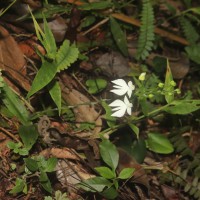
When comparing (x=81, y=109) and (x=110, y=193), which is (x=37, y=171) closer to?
(x=110, y=193)

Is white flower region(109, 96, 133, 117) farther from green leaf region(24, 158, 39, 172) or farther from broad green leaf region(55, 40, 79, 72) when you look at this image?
green leaf region(24, 158, 39, 172)

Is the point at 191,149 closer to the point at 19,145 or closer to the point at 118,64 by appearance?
the point at 118,64

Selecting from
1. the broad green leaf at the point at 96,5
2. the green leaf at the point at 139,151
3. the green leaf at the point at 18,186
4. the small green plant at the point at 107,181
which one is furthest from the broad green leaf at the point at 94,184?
the broad green leaf at the point at 96,5

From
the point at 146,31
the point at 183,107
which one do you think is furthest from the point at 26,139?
the point at 146,31

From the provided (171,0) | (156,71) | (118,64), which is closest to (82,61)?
(118,64)

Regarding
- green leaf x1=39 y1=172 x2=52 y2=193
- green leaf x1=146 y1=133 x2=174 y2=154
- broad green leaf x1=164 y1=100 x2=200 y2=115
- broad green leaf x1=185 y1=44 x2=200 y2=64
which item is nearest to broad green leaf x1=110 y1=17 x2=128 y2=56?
broad green leaf x1=185 y1=44 x2=200 y2=64
